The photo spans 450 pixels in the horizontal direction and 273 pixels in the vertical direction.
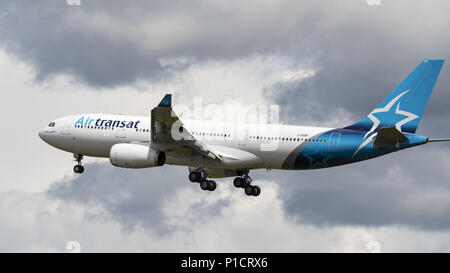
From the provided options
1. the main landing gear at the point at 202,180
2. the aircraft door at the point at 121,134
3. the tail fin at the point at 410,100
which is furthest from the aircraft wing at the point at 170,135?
the tail fin at the point at 410,100

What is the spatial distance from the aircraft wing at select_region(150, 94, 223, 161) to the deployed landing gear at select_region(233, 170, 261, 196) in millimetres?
5182

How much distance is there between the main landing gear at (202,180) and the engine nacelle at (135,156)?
11.5ft

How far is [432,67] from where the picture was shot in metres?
59.2

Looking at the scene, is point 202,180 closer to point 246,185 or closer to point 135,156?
point 246,185

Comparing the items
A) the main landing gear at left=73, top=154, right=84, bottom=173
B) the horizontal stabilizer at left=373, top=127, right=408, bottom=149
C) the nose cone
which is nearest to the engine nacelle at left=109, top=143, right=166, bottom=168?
the main landing gear at left=73, top=154, right=84, bottom=173

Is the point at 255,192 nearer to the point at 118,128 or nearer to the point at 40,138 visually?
the point at 118,128

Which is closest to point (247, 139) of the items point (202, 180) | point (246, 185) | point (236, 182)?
point (202, 180)

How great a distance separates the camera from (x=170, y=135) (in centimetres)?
6088

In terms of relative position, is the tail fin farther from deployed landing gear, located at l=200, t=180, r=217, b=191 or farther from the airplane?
deployed landing gear, located at l=200, t=180, r=217, b=191

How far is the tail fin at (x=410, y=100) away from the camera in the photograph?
194ft

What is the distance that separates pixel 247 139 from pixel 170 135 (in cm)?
603

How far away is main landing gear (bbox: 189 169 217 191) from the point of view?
63719mm

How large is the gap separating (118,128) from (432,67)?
81.2 feet

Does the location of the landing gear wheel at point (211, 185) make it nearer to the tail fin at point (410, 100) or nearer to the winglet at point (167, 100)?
the winglet at point (167, 100)
